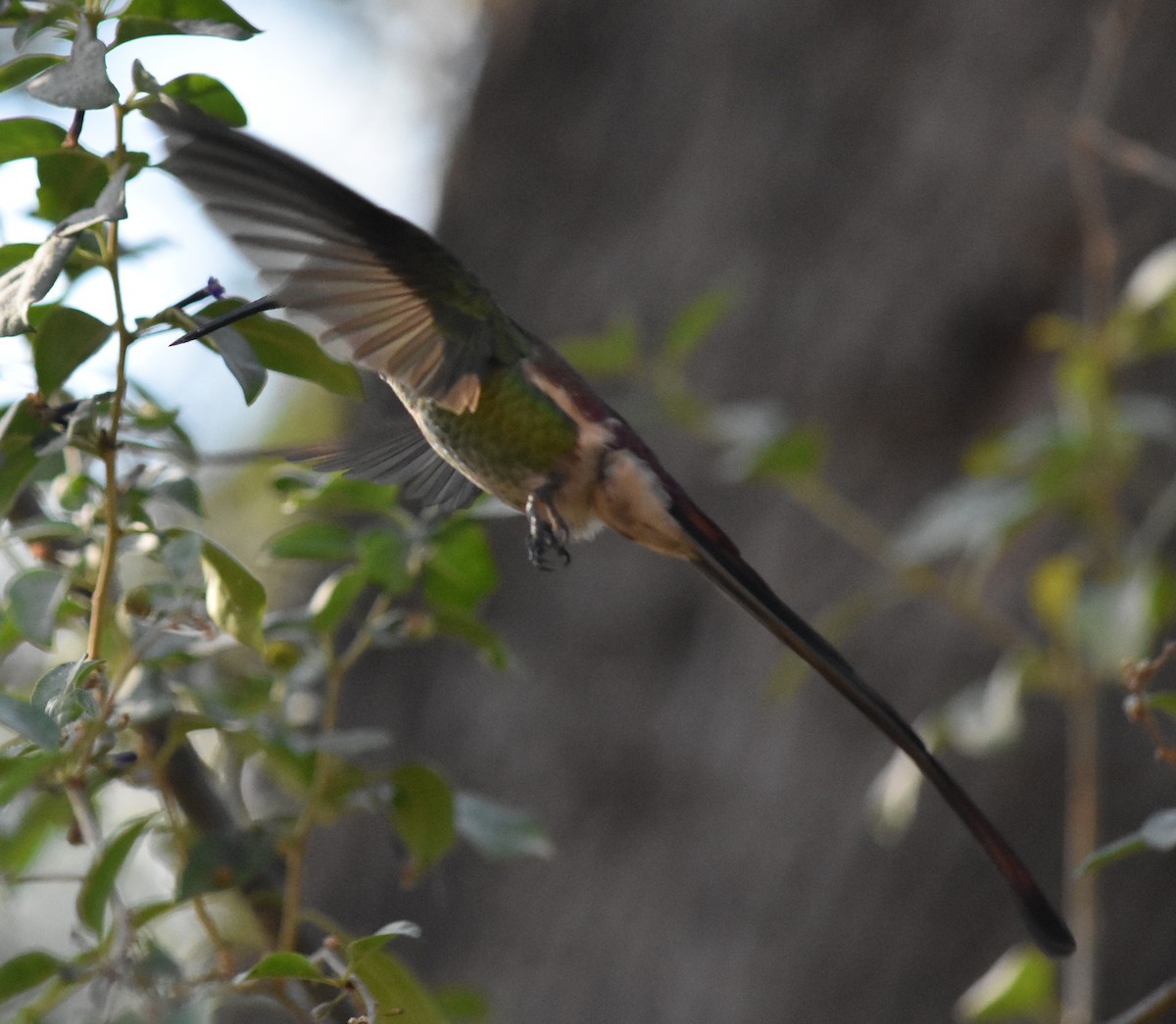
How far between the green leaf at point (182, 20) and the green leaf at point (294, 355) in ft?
0.65

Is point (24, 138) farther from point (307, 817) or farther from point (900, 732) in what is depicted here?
point (900, 732)

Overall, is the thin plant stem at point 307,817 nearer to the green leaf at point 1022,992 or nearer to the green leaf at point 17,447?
the green leaf at point 17,447

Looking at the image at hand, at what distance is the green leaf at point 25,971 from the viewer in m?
0.93

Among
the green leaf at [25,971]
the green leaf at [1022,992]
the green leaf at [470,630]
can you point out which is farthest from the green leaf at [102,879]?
the green leaf at [1022,992]

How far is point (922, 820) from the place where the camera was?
2.59 m

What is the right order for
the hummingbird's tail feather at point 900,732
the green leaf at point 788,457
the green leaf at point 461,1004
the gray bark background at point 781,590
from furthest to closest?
1. the gray bark background at point 781,590
2. the green leaf at point 788,457
3. the green leaf at point 461,1004
4. the hummingbird's tail feather at point 900,732

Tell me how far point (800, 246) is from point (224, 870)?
2.43 meters

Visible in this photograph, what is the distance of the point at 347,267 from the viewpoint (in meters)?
1.02

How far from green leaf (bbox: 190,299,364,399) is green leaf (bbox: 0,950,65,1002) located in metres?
0.47

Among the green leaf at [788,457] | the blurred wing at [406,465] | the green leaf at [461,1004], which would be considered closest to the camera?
the blurred wing at [406,465]

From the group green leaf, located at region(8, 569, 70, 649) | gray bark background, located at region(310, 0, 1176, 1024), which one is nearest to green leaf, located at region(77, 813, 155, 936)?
green leaf, located at region(8, 569, 70, 649)

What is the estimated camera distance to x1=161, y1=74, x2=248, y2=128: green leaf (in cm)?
84

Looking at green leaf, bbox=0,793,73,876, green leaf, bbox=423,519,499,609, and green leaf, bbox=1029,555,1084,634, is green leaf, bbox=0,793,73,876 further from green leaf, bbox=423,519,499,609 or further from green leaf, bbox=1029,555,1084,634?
green leaf, bbox=1029,555,1084,634

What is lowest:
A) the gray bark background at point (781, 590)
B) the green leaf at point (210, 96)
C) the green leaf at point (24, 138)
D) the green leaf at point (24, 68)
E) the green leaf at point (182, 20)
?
the gray bark background at point (781, 590)
